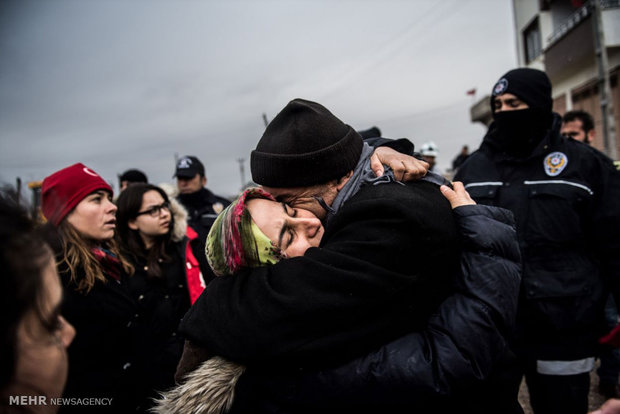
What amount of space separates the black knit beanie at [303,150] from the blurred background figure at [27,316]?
0.71 metres

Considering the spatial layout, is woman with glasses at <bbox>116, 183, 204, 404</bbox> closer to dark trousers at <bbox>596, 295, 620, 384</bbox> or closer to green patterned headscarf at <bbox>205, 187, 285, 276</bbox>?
green patterned headscarf at <bbox>205, 187, 285, 276</bbox>

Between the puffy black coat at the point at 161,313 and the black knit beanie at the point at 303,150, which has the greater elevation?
the black knit beanie at the point at 303,150

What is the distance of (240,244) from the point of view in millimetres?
1228

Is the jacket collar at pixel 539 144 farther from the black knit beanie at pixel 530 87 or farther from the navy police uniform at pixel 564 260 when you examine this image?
the black knit beanie at pixel 530 87

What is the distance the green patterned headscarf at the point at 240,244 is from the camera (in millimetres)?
1227

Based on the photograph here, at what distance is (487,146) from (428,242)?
6.76 feet

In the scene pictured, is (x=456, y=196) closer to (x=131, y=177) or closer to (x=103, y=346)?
(x=103, y=346)

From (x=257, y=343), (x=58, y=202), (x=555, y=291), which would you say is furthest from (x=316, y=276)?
(x=58, y=202)

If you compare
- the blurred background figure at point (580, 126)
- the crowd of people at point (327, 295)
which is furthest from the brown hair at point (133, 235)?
the blurred background figure at point (580, 126)

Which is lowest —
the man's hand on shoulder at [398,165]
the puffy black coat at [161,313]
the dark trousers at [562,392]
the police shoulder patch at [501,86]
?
the dark trousers at [562,392]

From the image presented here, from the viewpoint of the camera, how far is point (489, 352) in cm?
117

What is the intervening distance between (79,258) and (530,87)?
3.12 m

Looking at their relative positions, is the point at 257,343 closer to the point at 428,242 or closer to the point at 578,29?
the point at 428,242

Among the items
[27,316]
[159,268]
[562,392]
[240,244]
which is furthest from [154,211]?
[562,392]
